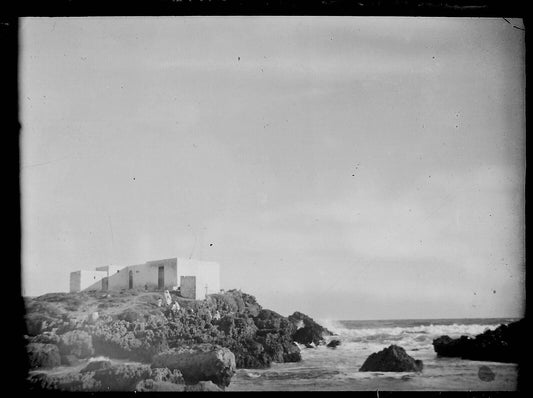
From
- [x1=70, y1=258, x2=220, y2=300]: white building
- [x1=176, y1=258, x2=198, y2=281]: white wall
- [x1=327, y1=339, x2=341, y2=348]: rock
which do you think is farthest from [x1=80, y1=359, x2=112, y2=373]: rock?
[x1=327, y1=339, x2=341, y2=348]: rock

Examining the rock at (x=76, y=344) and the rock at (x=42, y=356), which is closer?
the rock at (x=42, y=356)

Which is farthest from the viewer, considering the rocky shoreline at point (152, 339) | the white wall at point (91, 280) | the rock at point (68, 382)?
the white wall at point (91, 280)

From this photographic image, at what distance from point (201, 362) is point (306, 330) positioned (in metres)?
1.21

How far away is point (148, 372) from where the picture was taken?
573 cm

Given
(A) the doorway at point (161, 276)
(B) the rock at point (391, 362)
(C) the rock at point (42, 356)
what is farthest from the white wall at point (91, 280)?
(B) the rock at point (391, 362)

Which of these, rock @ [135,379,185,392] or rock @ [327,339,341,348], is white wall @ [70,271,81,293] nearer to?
rock @ [135,379,185,392]

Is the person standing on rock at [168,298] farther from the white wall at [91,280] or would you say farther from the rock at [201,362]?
the white wall at [91,280]

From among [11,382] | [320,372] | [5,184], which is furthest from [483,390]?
[5,184]

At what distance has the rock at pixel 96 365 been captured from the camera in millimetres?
5662

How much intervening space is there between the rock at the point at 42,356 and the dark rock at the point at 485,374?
4340 millimetres

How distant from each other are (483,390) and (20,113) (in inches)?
205

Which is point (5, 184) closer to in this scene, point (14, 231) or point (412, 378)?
point (14, 231)
